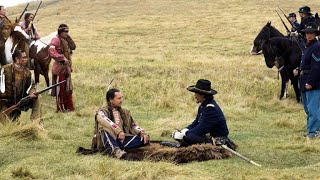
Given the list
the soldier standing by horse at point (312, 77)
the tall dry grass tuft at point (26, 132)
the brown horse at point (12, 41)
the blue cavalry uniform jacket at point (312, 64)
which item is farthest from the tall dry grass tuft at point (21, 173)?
the brown horse at point (12, 41)

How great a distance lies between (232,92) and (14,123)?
708 centimetres

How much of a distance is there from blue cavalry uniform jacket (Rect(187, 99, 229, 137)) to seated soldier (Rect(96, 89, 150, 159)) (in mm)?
792

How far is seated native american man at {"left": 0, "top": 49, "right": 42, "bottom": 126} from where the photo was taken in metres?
9.80

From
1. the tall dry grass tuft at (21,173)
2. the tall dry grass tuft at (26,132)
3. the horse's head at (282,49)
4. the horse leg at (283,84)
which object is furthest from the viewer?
the horse leg at (283,84)

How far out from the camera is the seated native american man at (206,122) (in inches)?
333

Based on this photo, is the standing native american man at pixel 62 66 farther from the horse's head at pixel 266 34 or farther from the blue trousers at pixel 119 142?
the horse's head at pixel 266 34

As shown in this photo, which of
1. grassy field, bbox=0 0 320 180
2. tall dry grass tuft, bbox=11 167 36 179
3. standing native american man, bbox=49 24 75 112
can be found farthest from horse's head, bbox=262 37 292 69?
tall dry grass tuft, bbox=11 167 36 179

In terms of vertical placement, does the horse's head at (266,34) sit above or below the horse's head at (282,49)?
above

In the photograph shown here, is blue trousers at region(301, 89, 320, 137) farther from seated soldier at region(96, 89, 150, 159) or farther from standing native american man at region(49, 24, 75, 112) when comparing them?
standing native american man at region(49, 24, 75, 112)

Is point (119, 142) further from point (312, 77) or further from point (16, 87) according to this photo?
point (312, 77)

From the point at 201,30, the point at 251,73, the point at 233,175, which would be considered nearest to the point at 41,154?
the point at 233,175

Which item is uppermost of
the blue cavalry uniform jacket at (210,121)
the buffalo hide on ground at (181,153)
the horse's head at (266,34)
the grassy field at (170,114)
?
the horse's head at (266,34)

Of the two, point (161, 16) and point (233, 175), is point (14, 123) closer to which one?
point (233, 175)

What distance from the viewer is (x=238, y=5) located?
5506 cm
